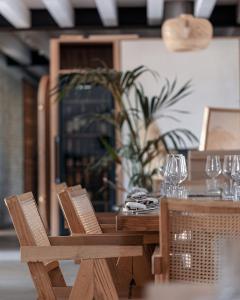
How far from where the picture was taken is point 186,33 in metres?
6.34

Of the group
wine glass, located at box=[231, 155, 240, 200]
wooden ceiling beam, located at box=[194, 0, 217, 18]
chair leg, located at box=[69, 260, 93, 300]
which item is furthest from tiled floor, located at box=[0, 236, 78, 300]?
wooden ceiling beam, located at box=[194, 0, 217, 18]

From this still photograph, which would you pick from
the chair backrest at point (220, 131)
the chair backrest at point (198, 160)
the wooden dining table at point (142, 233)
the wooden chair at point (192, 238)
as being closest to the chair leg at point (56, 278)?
the wooden dining table at point (142, 233)

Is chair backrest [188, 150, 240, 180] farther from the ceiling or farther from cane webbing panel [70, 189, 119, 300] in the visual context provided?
the ceiling

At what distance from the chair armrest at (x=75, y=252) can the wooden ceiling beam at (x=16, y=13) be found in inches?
213

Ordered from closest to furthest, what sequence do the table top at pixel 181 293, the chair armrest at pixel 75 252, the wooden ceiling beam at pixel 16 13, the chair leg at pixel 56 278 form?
the table top at pixel 181 293, the chair armrest at pixel 75 252, the chair leg at pixel 56 278, the wooden ceiling beam at pixel 16 13

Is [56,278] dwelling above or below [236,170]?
below

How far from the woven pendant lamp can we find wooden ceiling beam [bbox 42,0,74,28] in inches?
67.6

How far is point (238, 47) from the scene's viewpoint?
7.84 meters

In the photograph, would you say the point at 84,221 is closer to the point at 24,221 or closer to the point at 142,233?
the point at 142,233

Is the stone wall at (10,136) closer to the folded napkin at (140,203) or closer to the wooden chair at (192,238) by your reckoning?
the folded napkin at (140,203)

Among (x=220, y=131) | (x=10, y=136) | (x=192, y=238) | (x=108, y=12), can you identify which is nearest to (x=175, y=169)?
(x=192, y=238)

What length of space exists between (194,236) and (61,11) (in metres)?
6.39

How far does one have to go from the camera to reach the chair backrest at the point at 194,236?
198 cm

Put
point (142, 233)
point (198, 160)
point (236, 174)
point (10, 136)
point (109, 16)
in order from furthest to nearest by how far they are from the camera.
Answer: point (10, 136), point (109, 16), point (198, 160), point (236, 174), point (142, 233)
